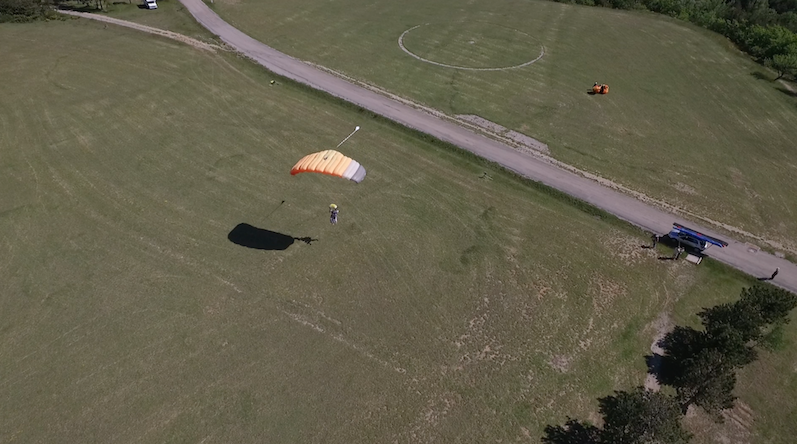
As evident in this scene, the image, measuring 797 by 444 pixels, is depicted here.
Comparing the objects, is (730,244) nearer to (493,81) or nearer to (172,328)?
(493,81)

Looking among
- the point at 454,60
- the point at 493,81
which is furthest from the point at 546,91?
the point at 454,60

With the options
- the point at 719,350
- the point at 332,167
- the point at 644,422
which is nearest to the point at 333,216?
the point at 332,167

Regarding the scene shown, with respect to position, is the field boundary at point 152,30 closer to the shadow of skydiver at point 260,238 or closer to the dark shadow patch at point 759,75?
the shadow of skydiver at point 260,238

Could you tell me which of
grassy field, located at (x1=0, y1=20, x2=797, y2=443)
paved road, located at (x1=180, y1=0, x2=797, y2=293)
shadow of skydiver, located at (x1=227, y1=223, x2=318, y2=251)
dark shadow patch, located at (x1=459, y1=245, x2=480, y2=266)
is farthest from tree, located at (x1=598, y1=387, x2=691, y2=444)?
shadow of skydiver, located at (x1=227, y1=223, x2=318, y2=251)

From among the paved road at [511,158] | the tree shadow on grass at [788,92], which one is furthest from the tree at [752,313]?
the tree shadow on grass at [788,92]

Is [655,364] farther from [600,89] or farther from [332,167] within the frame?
[600,89]
